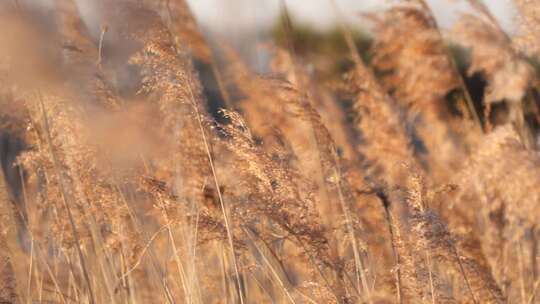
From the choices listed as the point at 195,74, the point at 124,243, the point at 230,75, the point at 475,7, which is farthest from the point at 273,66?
the point at 124,243

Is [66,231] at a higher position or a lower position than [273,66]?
lower

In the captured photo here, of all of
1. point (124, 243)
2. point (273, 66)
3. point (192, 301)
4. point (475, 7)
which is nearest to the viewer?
point (192, 301)

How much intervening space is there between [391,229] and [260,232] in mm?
384

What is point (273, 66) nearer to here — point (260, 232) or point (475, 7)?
point (475, 7)

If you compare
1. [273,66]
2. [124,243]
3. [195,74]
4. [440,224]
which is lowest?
[440,224]

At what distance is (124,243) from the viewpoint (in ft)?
7.91

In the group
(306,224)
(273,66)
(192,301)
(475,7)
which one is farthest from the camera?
(273,66)

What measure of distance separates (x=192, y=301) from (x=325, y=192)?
1.62ft

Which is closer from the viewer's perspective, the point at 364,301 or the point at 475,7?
the point at 364,301

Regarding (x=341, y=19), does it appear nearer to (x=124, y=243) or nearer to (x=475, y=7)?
(x=475, y=7)

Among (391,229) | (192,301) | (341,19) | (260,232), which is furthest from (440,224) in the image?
(341,19)

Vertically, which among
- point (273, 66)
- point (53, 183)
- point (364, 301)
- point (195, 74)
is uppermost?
point (273, 66)

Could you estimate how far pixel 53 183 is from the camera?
2.50m

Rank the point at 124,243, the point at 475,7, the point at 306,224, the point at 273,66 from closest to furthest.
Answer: the point at 306,224 → the point at 124,243 → the point at 475,7 → the point at 273,66
